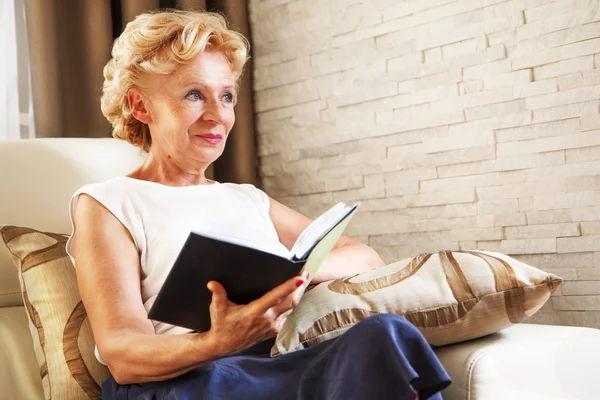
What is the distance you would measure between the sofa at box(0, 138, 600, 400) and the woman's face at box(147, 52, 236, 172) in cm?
28

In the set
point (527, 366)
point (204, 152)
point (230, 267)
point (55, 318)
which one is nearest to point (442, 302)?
point (527, 366)

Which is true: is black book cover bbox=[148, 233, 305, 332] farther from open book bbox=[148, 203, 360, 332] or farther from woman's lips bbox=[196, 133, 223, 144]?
woman's lips bbox=[196, 133, 223, 144]

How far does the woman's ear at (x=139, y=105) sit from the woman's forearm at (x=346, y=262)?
1.62 ft

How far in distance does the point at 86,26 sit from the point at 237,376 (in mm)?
1391

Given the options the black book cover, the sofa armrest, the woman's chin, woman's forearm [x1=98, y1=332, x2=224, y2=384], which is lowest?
the sofa armrest

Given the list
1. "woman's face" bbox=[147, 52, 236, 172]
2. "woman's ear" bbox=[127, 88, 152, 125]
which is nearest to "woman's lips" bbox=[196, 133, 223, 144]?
"woman's face" bbox=[147, 52, 236, 172]

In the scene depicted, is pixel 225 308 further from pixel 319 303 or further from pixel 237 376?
pixel 319 303

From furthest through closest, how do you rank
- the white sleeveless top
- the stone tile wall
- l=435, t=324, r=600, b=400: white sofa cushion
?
the stone tile wall, the white sleeveless top, l=435, t=324, r=600, b=400: white sofa cushion

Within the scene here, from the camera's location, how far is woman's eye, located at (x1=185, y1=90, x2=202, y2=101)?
4.75ft

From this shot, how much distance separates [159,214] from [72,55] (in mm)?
937

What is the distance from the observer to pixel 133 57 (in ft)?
4.77

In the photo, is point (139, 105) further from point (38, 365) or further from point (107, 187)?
point (38, 365)

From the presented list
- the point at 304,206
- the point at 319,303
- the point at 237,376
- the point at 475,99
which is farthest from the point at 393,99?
the point at 237,376

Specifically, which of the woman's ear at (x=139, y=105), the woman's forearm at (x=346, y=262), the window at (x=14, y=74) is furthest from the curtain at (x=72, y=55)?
the woman's forearm at (x=346, y=262)
